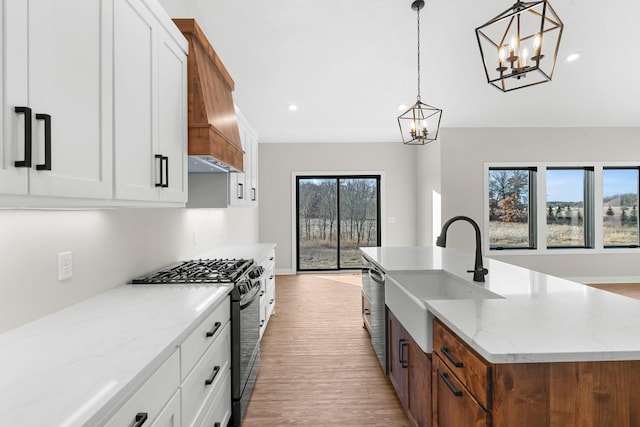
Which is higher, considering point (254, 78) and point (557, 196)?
point (254, 78)

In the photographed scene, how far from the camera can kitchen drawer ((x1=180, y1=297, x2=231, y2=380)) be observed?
4.54 ft

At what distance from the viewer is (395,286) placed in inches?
86.8

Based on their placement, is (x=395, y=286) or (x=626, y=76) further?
(x=626, y=76)

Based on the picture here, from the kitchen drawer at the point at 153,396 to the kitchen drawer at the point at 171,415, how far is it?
0.02m

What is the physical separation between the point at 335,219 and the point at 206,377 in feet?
18.5

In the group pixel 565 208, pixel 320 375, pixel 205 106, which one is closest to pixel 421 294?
pixel 320 375

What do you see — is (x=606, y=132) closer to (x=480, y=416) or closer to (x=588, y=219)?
(x=588, y=219)

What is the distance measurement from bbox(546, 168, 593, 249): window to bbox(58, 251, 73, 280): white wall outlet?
700 cm

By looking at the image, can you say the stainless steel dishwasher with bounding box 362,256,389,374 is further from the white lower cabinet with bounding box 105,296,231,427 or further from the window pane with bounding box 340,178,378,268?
the window pane with bounding box 340,178,378,268

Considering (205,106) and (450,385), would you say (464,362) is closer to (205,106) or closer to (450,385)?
(450,385)

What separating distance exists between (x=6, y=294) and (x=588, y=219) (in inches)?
308

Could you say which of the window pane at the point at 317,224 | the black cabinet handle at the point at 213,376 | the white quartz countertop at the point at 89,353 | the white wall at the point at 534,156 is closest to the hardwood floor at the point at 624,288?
the white wall at the point at 534,156

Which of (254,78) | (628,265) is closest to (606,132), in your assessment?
(628,265)

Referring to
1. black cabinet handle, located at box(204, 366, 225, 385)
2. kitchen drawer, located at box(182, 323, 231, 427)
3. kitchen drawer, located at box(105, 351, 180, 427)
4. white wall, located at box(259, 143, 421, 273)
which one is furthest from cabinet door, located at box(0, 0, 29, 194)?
white wall, located at box(259, 143, 421, 273)
